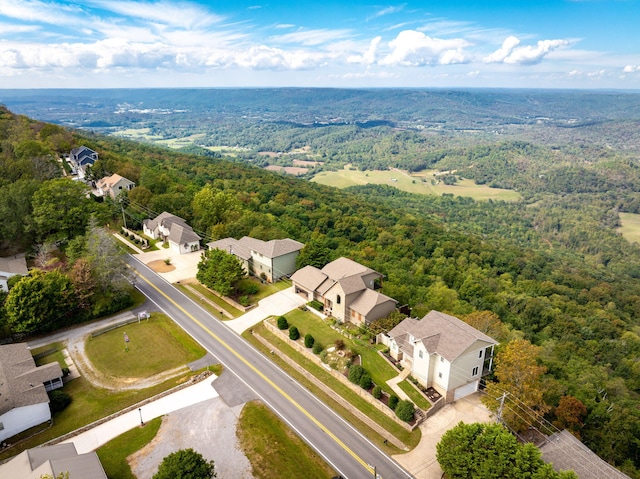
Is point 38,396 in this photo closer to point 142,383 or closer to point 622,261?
point 142,383

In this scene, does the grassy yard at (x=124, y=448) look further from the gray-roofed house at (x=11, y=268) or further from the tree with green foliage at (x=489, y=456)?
the gray-roofed house at (x=11, y=268)

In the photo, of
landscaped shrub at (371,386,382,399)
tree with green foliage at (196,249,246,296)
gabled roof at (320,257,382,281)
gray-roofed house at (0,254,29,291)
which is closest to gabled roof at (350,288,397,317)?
gabled roof at (320,257,382,281)

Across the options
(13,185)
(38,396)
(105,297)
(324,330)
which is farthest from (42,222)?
(324,330)

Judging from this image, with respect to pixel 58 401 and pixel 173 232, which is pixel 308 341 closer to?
pixel 58 401

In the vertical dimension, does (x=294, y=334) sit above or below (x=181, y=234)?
below

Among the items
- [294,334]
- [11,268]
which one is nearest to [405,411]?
[294,334]

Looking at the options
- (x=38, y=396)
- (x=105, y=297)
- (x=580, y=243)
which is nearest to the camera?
(x=38, y=396)

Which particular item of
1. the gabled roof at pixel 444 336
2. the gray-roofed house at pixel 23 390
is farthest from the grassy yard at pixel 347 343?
the gray-roofed house at pixel 23 390
